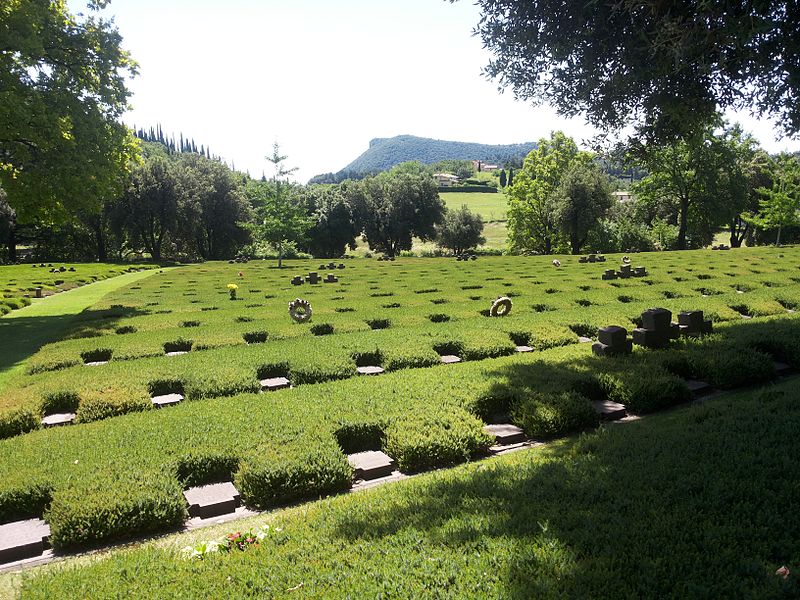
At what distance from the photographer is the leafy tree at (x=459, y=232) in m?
68.8

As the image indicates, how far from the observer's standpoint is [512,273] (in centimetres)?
2855

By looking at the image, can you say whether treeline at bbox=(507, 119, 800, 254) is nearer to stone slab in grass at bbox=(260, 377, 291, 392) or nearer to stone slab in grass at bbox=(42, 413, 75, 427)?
stone slab in grass at bbox=(260, 377, 291, 392)

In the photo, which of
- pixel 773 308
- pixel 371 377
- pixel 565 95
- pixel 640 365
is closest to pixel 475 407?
pixel 371 377

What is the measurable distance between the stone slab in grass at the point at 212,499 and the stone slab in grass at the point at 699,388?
259 inches

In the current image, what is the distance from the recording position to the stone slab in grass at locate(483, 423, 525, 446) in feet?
21.1

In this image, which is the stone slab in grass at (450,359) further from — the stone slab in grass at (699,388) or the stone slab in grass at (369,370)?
the stone slab in grass at (699,388)

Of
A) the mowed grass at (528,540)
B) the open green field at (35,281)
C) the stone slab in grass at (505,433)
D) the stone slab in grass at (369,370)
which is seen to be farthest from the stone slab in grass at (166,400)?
the open green field at (35,281)

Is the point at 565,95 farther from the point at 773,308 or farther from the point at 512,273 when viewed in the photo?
the point at 512,273

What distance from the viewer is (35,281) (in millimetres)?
29891

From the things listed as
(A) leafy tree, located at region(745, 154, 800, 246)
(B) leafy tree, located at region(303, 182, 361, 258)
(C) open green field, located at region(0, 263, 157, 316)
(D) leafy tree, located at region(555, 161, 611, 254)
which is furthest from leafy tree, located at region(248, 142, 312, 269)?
(A) leafy tree, located at region(745, 154, 800, 246)

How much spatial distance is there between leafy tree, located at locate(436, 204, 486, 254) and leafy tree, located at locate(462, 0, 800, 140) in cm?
5761

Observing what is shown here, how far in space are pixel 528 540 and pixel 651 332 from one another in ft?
23.2

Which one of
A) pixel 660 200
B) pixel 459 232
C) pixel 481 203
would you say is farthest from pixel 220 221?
pixel 481 203

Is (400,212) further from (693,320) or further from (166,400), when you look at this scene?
(166,400)
